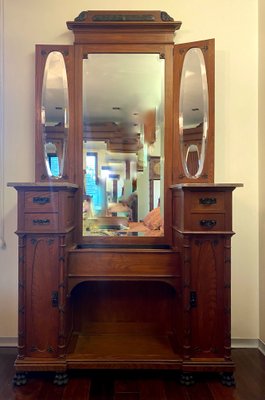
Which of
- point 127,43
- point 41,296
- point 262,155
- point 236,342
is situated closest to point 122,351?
point 41,296

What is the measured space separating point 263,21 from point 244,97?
51 centimetres

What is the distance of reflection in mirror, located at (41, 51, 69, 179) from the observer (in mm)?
2234

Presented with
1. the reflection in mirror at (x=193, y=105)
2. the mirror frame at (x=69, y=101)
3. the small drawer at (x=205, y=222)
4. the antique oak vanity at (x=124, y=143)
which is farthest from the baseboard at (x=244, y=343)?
the mirror frame at (x=69, y=101)

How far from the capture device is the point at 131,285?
2273 millimetres

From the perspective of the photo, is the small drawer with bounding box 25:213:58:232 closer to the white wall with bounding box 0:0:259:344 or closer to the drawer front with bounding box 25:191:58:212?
the drawer front with bounding box 25:191:58:212

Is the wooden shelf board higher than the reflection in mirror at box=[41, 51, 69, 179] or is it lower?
lower

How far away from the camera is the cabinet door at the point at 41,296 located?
6.15ft

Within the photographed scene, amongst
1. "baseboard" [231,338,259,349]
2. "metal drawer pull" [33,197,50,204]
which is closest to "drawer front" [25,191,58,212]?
"metal drawer pull" [33,197,50,204]

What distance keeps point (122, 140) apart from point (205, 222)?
2.69 feet

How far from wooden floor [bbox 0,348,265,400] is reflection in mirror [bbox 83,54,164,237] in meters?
0.88

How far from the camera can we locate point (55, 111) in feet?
7.32

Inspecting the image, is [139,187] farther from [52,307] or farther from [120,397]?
[120,397]

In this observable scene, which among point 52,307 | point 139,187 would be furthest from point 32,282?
point 139,187

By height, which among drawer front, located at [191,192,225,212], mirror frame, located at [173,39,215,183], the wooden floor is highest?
mirror frame, located at [173,39,215,183]
